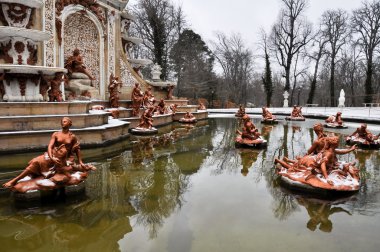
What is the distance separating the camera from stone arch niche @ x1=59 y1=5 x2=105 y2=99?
17.6 metres

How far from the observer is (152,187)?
608 cm

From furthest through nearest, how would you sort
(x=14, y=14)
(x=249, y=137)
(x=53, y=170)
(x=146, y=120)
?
(x=146, y=120) < (x=14, y=14) < (x=249, y=137) < (x=53, y=170)

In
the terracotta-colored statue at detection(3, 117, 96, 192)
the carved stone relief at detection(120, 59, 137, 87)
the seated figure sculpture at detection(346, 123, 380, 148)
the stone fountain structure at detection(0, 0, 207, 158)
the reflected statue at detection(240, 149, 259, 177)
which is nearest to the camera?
the terracotta-colored statue at detection(3, 117, 96, 192)

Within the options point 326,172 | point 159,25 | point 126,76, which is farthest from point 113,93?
point 159,25

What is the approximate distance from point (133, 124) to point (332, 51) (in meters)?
32.5

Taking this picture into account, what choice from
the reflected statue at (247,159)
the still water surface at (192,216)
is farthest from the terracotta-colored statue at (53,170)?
the reflected statue at (247,159)

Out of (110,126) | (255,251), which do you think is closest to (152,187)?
(255,251)

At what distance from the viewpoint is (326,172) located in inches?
227

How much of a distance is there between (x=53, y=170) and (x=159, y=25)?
31365mm

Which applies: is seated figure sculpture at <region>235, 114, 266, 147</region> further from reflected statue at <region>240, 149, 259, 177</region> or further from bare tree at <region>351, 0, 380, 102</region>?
bare tree at <region>351, 0, 380, 102</region>

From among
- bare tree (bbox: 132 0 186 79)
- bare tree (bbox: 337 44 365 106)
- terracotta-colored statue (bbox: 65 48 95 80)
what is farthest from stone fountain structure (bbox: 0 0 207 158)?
bare tree (bbox: 337 44 365 106)

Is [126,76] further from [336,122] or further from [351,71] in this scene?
[351,71]

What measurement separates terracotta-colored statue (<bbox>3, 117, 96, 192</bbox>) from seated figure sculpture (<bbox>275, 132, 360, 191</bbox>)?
386cm

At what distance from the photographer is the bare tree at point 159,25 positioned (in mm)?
34656
